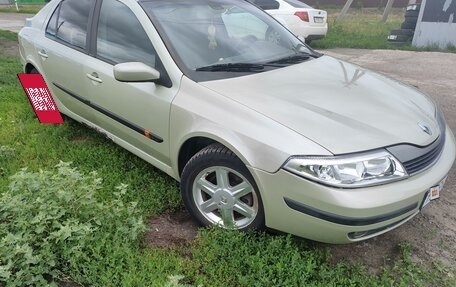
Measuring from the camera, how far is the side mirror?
268 centimetres

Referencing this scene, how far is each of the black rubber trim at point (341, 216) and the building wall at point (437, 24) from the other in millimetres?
9092

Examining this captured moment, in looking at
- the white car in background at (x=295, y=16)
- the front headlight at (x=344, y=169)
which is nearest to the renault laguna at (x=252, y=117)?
the front headlight at (x=344, y=169)

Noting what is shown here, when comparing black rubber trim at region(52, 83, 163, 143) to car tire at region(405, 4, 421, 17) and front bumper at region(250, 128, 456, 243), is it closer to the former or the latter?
front bumper at region(250, 128, 456, 243)

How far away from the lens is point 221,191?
2584 millimetres

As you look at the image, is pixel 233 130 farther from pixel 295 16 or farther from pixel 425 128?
pixel 295 16

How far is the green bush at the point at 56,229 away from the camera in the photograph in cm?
218

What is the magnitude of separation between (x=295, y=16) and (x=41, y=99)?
6.76m

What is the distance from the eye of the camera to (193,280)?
2.30 m

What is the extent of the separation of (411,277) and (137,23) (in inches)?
96.6

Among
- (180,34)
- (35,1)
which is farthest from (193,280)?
(35,1)

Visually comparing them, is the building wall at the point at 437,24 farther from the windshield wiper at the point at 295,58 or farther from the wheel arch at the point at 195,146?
the wheel arch at the point at 195,146

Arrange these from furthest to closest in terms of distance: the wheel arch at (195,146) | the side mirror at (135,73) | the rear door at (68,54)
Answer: the rear door at (68,54), the side mirror at (135,73), the wheel arch at (195,146)

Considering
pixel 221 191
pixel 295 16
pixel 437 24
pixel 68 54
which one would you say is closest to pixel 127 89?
pixel 68 54

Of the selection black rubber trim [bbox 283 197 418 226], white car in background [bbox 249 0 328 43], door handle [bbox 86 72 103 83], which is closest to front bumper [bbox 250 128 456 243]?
black rubber trim [bbox 283 197 418 226]
